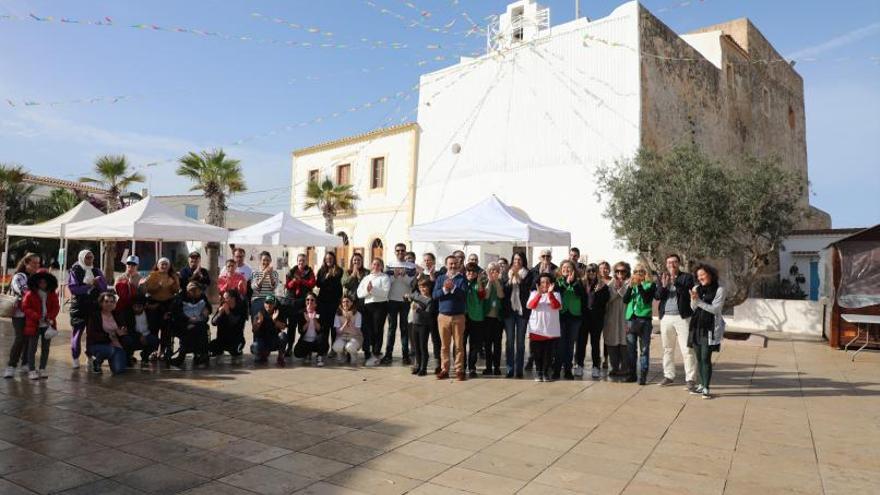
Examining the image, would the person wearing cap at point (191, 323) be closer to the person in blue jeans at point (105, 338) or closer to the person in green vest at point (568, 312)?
the person in blue jeans at point (105, 338)

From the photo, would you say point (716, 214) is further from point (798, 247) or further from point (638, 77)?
point (798, 247)

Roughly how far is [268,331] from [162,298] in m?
1.43

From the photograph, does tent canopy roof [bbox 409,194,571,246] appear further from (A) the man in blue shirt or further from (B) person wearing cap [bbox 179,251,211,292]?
(B) person wearing cap [bbox 179,251,211,292]

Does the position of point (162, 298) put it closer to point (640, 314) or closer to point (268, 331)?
point (268, 331)

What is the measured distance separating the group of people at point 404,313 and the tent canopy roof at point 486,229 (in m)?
1.51

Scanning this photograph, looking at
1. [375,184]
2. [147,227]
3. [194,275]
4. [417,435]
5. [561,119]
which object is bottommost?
[417,435]

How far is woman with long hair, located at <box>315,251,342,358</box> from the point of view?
8148 millimetres

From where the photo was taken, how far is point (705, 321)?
20.8 ft

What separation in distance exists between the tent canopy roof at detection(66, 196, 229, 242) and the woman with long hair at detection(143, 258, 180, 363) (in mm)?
2653

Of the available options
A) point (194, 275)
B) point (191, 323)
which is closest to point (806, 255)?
point (194, 275)

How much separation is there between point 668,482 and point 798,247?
2090 cm

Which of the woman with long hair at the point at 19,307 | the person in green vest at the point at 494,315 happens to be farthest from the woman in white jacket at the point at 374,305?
the woman with long hair at the point at 19,307

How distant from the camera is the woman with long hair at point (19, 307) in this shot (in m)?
6.36

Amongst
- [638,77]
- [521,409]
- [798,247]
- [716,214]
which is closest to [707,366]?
[521,409]
